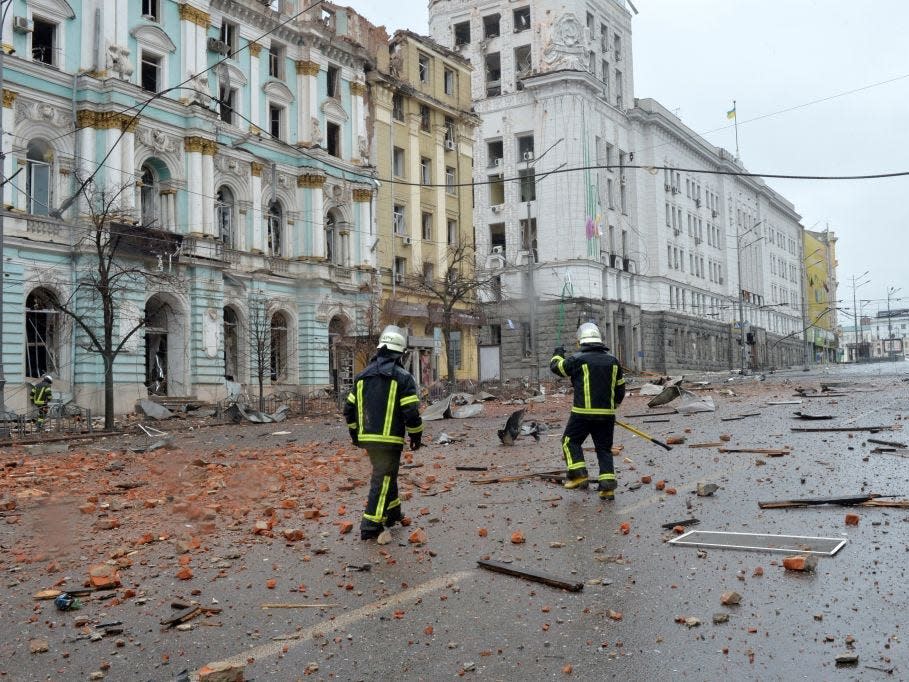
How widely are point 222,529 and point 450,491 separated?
116 inches

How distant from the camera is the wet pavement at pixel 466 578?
4.41 metres

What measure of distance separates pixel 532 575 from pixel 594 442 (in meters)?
3.47

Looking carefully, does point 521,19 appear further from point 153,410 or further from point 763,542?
point 763,542

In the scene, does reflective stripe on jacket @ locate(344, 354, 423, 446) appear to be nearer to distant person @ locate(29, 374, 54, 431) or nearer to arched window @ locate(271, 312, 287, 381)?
distant person @ locate(29, 374, 54, 431)

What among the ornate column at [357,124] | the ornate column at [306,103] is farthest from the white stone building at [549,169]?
the ornate column at [306,103]

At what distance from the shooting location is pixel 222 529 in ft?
26.7

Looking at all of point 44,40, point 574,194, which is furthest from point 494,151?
point 44,40

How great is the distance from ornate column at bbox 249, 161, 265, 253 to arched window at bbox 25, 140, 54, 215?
853 centimetres

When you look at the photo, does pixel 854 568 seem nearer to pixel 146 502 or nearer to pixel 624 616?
pixel 624 616

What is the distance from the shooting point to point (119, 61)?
1110 inches

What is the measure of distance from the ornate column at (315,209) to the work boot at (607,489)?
94.8 feet

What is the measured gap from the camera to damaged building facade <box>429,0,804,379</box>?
55438mm

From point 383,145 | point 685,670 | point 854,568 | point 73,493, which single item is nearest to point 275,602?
point 685,670

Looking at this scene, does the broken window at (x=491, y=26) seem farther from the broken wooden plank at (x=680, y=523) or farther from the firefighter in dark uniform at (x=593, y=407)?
the broken wooden plank at (x=680, y=523)
